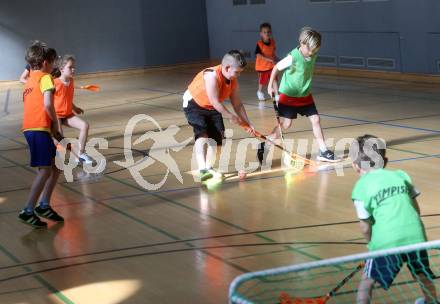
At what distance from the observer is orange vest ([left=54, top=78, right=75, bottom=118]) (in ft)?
32.3

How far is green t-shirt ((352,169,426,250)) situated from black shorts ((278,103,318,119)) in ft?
17.0

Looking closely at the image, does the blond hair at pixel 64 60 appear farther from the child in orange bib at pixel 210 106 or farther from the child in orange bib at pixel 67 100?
Answer: the child in orange bib at pixel 210 106

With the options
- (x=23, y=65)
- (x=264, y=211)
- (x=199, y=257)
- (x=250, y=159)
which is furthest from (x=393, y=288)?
(x=23, y=65)

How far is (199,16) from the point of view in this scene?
76.9ft

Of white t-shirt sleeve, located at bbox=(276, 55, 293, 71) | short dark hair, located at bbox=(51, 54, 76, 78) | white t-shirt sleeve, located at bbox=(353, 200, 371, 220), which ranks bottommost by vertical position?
white t-shirt sleeve, located at bbox=(353, 200, 371, 220)

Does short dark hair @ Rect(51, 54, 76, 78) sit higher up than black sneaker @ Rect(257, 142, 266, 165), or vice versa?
short dark hair @ Rect(51, 54, 76, 78)

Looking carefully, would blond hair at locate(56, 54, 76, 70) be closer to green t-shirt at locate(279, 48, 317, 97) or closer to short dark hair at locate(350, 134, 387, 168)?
green t-shirt at locate(279, 48, 317, 97)

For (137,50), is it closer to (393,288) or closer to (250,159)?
(250,159)

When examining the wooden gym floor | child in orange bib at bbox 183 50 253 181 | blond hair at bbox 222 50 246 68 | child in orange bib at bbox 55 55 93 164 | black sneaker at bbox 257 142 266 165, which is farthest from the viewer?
child in orange bib at bbox 55 55 93 164

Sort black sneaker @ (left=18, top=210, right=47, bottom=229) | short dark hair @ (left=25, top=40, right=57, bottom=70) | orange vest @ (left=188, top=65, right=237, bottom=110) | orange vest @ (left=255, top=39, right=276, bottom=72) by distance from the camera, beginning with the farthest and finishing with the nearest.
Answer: orange vest @ (left=255, top=39, right=276, bottom=72) < orange vest @ (left=188, top=65, right=237, bottom=110) < black sneaker @ (left=18, top=210, right=47, bottom=229) < short dark hair @ (left=25, top=40, right=57, bottom=70)

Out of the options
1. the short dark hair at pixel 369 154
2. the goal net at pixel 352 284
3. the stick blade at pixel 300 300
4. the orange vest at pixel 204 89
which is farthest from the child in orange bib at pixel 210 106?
the short dark hair at pixel 369 154

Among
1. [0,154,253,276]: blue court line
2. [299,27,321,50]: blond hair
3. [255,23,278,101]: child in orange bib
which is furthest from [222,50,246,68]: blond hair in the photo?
[255,23,278,101]: child in orange bib

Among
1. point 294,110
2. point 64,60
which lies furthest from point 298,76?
point 64,60

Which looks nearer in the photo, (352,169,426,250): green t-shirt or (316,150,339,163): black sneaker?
(352,169,426,250): green t-shirt
